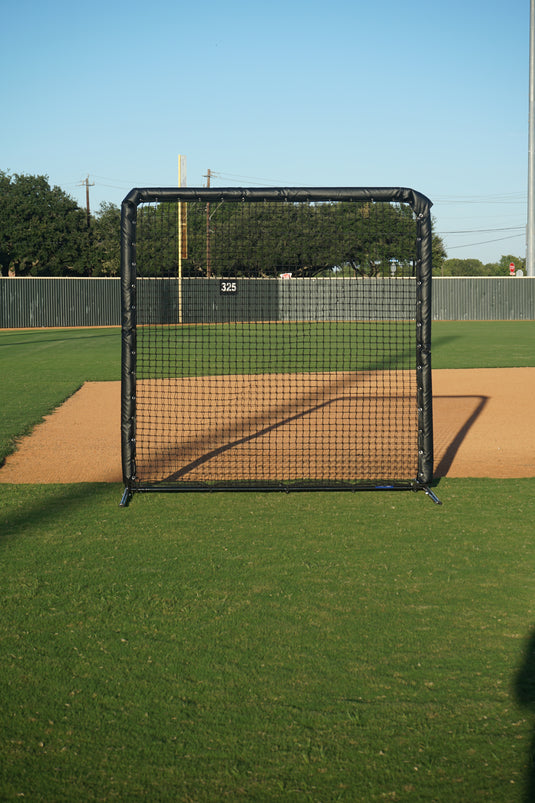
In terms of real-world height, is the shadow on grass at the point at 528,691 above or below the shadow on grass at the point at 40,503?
below

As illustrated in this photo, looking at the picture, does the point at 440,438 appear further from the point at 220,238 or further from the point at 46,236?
the point at 46,236

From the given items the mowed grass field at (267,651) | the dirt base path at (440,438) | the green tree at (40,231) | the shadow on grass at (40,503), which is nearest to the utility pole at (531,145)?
the dirt base path at (440,438)

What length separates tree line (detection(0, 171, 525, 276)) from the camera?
25.3 ft

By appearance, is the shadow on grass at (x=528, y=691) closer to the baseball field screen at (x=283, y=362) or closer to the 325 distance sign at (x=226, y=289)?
the baseball field screen at (x=283, y=362)

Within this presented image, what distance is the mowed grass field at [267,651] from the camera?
2.45m

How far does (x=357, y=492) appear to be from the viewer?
635 centimetres

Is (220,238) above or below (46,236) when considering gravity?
below

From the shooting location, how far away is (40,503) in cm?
593

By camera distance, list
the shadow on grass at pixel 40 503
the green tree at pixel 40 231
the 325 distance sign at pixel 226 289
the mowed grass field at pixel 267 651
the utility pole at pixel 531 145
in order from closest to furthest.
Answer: the mowed grass field at pixel 267 651 → the shadow on grass at pixel 40 503 → the 325 distance sign at pixel 226 289 → the utility pole at pixel 531 145 → the green tree at pixel 40 231

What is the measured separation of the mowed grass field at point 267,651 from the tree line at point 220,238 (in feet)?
10.3

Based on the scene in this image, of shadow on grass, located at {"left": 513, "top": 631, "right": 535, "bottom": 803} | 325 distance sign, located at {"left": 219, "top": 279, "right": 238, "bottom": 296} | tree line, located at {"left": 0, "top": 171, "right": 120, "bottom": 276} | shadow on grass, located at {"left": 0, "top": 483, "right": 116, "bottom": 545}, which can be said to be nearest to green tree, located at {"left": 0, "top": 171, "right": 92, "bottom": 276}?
tree line, located at {"left": 0, "top": 171, "right": 120, "bottom": 276}

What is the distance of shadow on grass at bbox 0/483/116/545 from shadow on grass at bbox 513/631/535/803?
10.6ft

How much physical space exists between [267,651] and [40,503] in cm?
317

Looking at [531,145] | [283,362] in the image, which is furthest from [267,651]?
[531,145]
